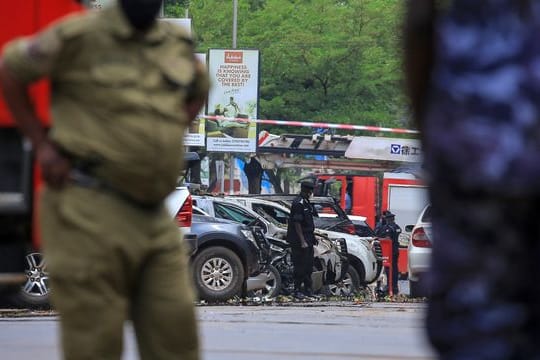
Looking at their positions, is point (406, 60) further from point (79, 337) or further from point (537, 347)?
point (79, 337)

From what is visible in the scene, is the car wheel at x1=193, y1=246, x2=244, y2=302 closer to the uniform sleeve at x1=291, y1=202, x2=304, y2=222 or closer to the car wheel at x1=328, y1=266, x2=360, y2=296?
the uniform sleeve at x1=291, y1=202, x2=304, y2=222

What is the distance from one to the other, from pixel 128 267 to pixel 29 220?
125 cm

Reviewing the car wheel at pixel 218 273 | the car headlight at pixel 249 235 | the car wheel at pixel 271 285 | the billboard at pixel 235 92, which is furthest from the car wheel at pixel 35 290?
the billboard at pixel 235 92

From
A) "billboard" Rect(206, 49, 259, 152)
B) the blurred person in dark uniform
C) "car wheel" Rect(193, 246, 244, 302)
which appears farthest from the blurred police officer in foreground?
"billboard" Rect(206, 49, 259, 152)

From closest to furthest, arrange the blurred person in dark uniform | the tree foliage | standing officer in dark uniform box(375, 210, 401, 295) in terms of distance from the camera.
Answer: the blurred person in dark uniform < standing officer in dark uniform box(375, 210, 401, 295) < the tree foliage

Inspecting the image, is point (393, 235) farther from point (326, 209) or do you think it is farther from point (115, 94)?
point (115, 94)

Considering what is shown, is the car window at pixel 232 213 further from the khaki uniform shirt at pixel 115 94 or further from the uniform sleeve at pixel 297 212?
the khaki uniform shirt at pixel 115 94

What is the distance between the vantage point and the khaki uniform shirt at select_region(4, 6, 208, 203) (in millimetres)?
4172

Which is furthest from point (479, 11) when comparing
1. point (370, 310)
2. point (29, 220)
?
point (370, 310)

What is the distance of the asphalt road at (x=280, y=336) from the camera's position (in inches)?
345

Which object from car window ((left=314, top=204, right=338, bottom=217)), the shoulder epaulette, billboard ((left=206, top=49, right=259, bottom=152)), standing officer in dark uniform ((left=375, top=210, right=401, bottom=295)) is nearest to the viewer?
the shoulder epaulette

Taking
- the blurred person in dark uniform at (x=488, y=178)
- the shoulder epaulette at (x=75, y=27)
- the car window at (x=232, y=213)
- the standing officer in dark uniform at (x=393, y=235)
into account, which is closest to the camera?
the blurred person in dark uniform at (x=488, y=178)

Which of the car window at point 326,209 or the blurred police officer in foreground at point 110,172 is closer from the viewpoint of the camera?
the blurred police officer in foreground at point 110,172

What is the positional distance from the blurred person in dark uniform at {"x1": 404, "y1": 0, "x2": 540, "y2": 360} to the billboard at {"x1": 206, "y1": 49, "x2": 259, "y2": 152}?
34.6m
